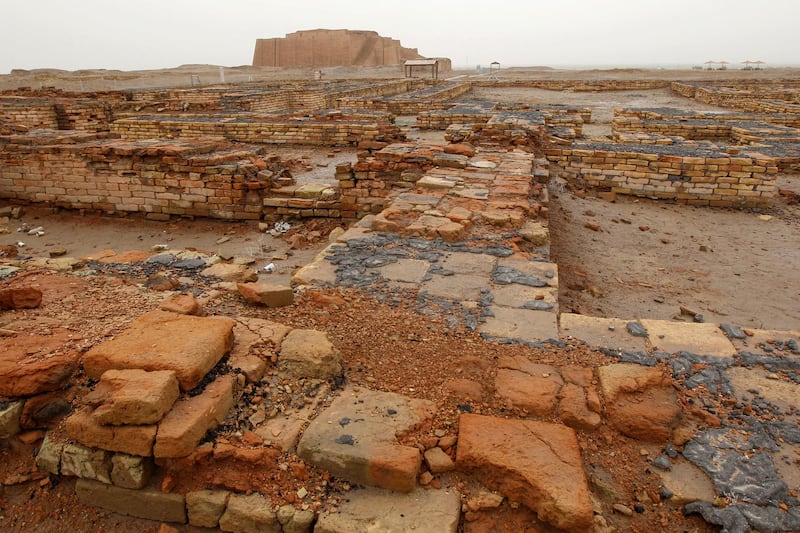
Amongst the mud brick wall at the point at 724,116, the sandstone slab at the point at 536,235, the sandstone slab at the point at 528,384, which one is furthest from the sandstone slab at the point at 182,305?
the mud brick wall at the point at 724,116

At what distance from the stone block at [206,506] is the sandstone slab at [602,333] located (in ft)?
6.80

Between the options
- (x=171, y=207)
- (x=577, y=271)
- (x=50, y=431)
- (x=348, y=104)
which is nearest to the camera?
(x=50, y=431)

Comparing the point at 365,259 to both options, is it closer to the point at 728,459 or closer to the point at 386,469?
the point at 386,469

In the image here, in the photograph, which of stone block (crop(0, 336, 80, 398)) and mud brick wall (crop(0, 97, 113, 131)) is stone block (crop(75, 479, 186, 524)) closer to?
stone block (crop(0, 336, 80, 398))

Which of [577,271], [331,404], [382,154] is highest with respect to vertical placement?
[382,154]

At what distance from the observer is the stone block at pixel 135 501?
2.12 metres

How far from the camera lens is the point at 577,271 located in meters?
5.32

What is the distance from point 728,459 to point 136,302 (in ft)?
11.1

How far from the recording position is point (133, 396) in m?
2.07

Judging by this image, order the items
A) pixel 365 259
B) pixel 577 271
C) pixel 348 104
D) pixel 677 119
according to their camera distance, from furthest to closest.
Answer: pixel 348 104 < pixel 677 119 < pixel 577 271 < pixel 365 259

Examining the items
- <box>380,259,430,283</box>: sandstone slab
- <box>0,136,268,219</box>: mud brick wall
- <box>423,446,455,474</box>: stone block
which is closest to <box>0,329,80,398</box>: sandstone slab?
<box>423,446,455,474</box>: stone block

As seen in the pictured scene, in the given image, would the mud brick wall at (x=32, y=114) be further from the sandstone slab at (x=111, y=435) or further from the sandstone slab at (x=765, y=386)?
the sandstone slab at (x=765, y=386)

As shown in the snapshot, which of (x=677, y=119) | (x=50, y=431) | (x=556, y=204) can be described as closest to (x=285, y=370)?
(x=50, y=431)

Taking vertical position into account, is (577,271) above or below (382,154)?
below
